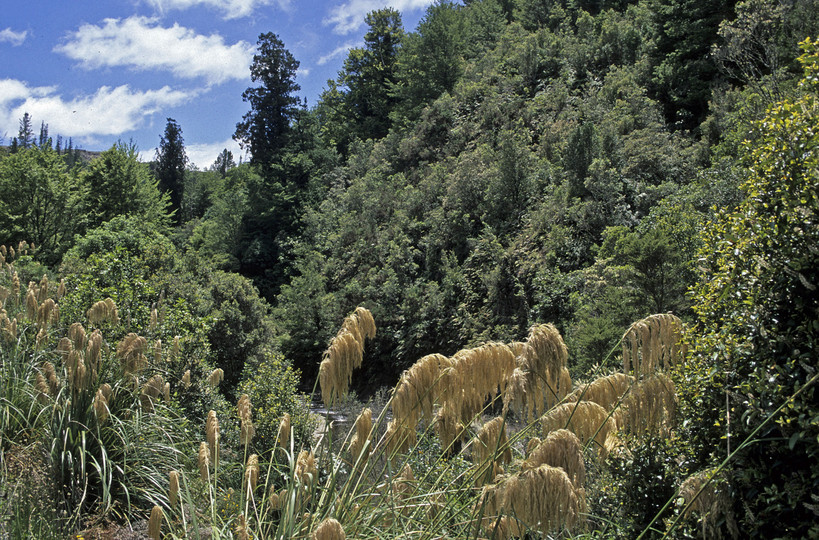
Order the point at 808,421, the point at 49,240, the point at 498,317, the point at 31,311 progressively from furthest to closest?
the point at 49,240
the point at 498,317
the point at 31,311
the point at 808,421

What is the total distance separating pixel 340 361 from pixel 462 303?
19027mm

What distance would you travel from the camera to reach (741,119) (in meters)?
16.6

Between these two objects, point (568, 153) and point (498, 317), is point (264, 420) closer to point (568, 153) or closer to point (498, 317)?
point (498, 317)

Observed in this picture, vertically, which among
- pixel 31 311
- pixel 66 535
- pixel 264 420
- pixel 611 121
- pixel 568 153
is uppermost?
pixel 611 121

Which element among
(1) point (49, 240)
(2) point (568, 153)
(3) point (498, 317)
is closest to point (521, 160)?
(2) point (568, 153)

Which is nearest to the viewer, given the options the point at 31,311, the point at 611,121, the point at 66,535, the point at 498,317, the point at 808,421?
the point at 808,421

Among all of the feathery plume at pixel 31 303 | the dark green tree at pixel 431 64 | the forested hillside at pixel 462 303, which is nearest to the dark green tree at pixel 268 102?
the forested hillside at pixel 462 303

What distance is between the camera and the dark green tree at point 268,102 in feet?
144

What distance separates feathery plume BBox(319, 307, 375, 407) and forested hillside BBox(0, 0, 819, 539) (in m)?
0.02

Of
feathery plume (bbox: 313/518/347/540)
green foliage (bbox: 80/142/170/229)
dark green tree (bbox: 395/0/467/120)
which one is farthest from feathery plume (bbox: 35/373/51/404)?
dark green tree (bbox: 395/0/467/120)

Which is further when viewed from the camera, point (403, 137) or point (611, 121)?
point (403, 137)

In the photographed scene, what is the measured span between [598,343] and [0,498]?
10305 mm

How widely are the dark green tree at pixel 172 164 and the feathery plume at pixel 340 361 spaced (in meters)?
60.5

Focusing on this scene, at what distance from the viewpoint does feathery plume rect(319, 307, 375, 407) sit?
3.03 meters
